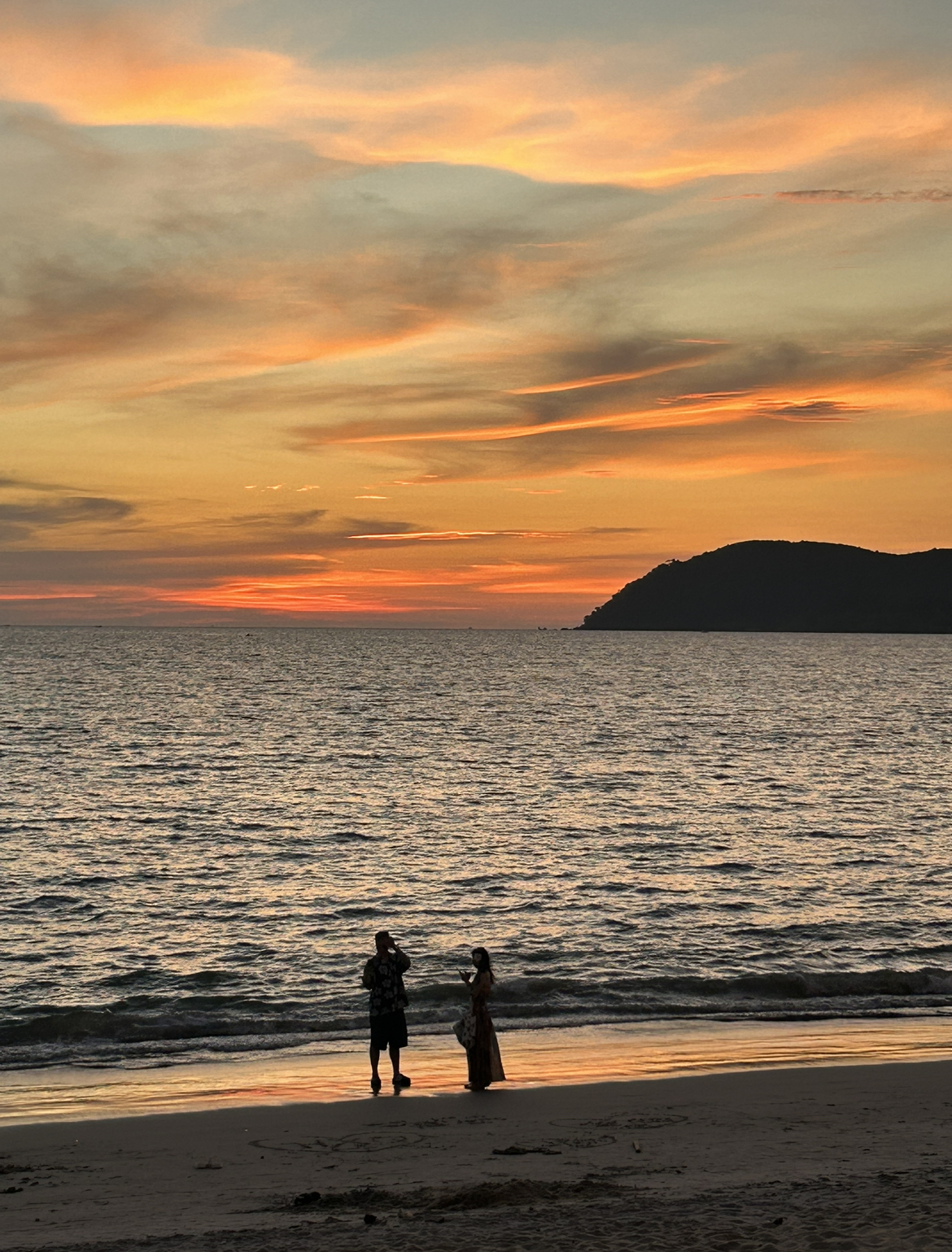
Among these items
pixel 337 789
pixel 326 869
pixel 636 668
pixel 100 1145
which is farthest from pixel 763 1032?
pixel 636 668

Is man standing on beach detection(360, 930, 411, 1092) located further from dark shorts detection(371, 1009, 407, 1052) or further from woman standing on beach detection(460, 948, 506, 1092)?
woman standing on beach detection(460, 948, 506, 1092)

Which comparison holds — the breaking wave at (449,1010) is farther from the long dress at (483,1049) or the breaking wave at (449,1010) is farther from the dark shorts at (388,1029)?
the long dress at (483,1049)

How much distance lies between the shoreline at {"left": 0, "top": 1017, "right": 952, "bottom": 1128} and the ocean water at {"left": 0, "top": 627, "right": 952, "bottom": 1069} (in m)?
0.73

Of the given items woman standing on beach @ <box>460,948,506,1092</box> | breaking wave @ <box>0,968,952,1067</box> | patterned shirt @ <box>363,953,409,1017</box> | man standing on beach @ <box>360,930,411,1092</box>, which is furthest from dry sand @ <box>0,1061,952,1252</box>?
breaking wave @ <box>0,968,952,1067</box>

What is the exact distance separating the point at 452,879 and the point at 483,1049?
18933 mm

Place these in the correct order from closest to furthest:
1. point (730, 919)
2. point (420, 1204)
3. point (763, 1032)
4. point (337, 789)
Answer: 1. point (420, 1204)
2. point (763, 1032)
3. point (730, 919)
4. point (337, 789)

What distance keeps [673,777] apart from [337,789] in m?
17.2

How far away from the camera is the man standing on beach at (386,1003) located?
16750 millimetres

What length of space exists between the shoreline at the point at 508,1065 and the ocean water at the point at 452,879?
0.73 meters

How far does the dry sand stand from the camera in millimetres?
10383

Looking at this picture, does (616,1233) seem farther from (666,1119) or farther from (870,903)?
(870,903)

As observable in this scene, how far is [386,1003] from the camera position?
16781mm

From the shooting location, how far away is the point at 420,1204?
1138cm

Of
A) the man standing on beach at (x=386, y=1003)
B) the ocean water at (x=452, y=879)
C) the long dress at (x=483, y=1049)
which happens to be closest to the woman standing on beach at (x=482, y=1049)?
the long dress at (x=483, y=1049)
